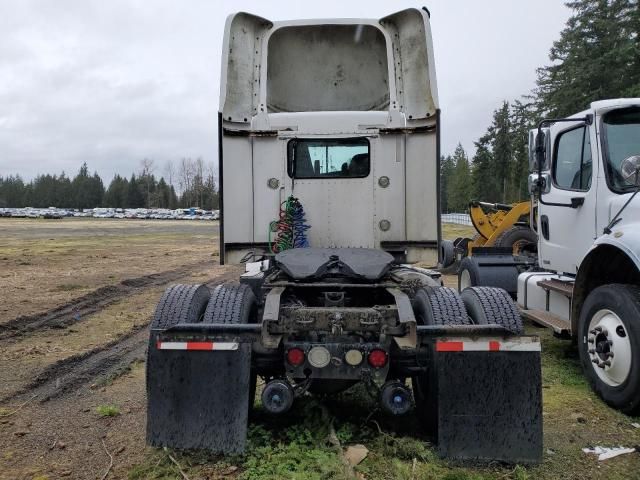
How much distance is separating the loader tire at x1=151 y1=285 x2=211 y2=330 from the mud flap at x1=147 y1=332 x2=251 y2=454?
11.3 inches

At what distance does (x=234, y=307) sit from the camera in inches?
162

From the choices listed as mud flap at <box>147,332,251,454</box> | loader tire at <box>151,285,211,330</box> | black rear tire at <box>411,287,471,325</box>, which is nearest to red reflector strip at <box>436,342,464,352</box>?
black rear tire at <box>411,287,471,325</box>

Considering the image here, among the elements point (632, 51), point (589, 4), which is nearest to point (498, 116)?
point (589, 4)

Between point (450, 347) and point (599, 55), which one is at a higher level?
point (599, 55)

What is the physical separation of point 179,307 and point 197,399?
686 mm

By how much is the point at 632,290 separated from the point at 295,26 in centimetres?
442

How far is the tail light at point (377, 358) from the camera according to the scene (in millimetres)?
3600

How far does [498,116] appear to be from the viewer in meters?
69.7

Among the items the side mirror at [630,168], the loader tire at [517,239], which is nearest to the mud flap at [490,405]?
the side mirror at [630,168]

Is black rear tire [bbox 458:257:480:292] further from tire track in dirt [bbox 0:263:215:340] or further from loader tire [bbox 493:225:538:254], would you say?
tire track in dirt [bbox 0:263:215:340]

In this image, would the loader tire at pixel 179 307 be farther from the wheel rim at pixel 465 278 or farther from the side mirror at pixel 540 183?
the wheel rim at pixel 465 278

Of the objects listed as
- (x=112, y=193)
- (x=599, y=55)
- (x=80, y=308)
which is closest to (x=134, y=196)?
(x=112, y=193)

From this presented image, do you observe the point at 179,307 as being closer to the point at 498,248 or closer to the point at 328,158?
the point at 328,158

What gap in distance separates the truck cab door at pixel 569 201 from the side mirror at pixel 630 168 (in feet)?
1.03
